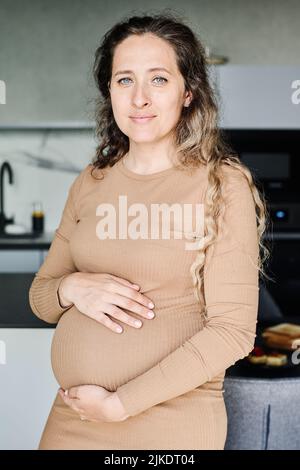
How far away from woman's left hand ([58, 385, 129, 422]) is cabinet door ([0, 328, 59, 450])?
51 centimetres

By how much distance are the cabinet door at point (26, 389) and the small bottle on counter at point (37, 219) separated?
1.66 metres

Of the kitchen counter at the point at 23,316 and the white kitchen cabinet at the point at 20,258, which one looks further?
the white kitchen cabinet at the point at 20,258

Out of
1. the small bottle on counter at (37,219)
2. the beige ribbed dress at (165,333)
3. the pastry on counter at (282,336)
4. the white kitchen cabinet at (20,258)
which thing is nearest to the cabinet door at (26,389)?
the beige ribbed dress at (165,333)

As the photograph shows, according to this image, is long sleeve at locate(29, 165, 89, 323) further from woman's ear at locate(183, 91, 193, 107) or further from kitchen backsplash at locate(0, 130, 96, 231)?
kitchen backsplash at locate(0, 130, 96, 231)

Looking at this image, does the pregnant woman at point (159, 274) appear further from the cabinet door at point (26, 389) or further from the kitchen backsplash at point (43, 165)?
the kitchen backsplash at point (43, 165)

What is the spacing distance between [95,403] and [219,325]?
9.4 inches

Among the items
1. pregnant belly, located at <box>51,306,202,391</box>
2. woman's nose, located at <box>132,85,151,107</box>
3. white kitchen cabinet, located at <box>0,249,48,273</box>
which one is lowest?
pregnant belly, located at <box>51,306,202,391</box>

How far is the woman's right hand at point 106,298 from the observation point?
100 cm

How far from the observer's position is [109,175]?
1166 mm

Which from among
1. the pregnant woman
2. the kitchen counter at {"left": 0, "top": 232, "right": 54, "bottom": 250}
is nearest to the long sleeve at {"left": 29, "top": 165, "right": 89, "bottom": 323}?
the pregnant woman

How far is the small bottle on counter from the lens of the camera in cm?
314

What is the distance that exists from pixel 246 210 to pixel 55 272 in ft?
1.44

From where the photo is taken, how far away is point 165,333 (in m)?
1.00

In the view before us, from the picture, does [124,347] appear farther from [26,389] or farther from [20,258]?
[20,258]
